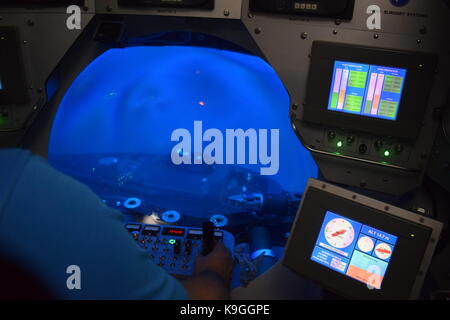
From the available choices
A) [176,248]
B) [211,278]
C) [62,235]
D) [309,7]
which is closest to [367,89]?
[309,7]

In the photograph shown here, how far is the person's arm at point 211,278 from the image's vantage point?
1.06 metres

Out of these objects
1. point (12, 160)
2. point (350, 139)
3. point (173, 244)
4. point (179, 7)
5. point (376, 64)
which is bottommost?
point (173, 244)

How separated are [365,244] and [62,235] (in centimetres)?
103

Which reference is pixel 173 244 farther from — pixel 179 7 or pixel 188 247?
pixel 179 7

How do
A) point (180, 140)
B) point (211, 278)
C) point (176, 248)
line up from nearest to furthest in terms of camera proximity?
point (211, 278), point (176, 248), point (180, 140)

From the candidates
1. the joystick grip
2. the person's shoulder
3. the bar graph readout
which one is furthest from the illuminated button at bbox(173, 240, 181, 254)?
the person's shoulder

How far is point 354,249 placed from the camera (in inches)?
52.7

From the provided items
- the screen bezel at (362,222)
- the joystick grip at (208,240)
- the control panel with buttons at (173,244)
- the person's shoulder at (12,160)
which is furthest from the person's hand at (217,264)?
the person's shoulder at (12,160)

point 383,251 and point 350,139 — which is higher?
point 350,139

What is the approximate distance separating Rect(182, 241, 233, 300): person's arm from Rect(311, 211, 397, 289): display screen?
36 centimetres

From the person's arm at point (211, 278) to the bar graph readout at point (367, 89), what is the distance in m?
0.76

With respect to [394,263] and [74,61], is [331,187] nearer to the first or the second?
[394,263]

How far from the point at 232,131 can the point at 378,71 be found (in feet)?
3.33
